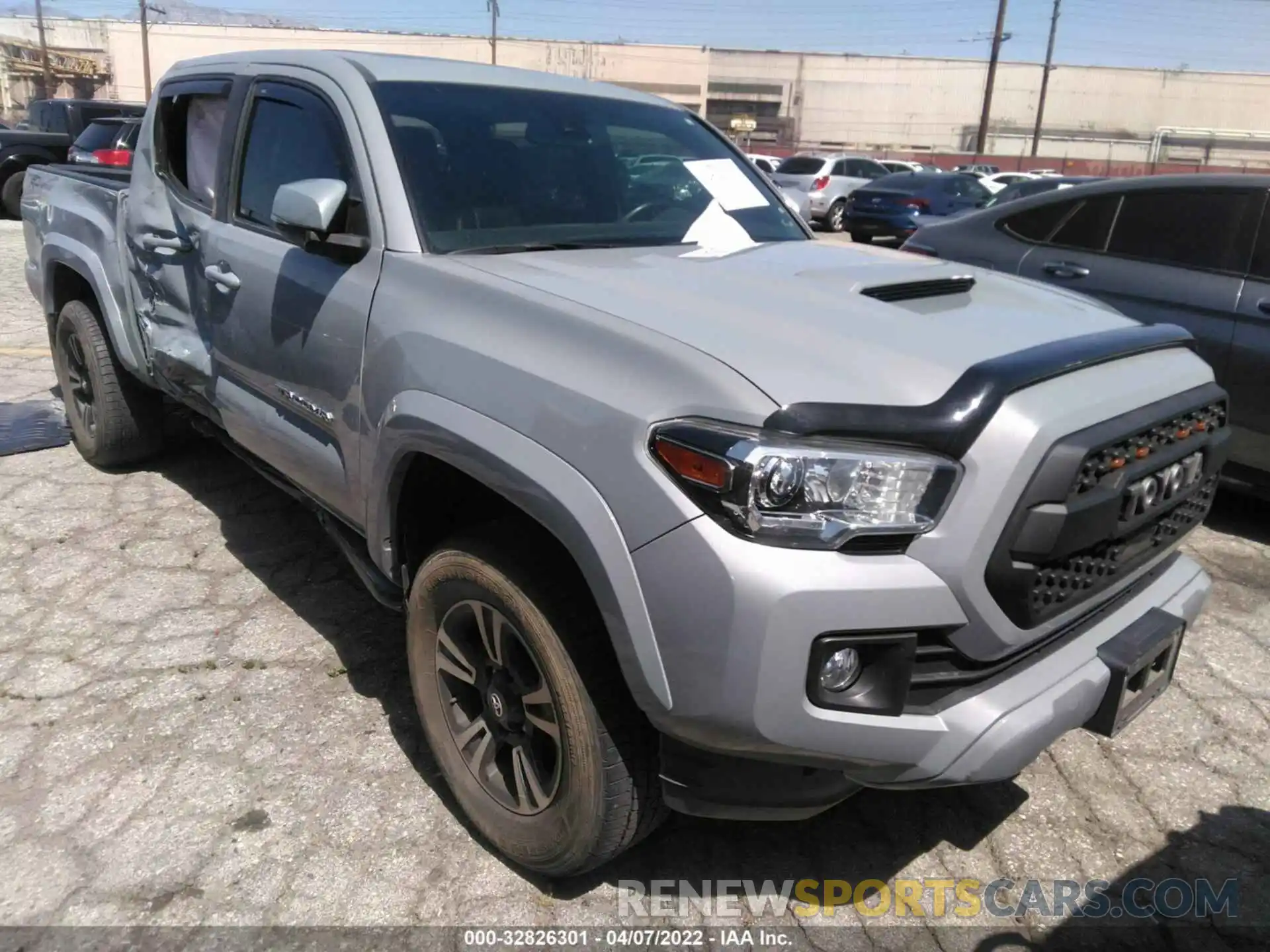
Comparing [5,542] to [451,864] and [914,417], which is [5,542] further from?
[914,417]

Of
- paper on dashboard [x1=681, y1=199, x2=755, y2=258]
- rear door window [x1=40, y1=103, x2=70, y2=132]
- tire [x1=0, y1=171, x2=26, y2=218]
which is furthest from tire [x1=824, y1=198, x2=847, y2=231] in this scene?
paper on dashboard [x1=681, y1=199, x2=755, y2=258]

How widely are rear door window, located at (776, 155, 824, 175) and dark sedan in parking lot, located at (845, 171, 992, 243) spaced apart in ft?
10.1

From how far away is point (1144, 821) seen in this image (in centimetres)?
262

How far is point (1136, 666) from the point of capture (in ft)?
6.70

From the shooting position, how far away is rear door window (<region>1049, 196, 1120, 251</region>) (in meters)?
4.92

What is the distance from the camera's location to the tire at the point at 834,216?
19.6 m

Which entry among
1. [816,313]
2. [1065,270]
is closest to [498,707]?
[816,313]

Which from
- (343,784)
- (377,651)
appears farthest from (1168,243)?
(343,784)

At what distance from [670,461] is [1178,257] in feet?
13.0

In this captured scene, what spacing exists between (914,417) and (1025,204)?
423 cm

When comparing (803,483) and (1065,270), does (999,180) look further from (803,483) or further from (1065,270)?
(803,483)

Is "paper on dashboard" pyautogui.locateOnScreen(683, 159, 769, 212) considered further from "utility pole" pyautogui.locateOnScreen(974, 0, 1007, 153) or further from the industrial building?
the industrial building

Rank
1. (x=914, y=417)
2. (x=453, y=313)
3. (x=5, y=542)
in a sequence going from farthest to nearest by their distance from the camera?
1. (x=5, y=542)
2. (x=453, y=313)
3. (x=914, y=417)

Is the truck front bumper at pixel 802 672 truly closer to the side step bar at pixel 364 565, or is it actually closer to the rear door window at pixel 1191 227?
the side step bar at pixel 364 565
